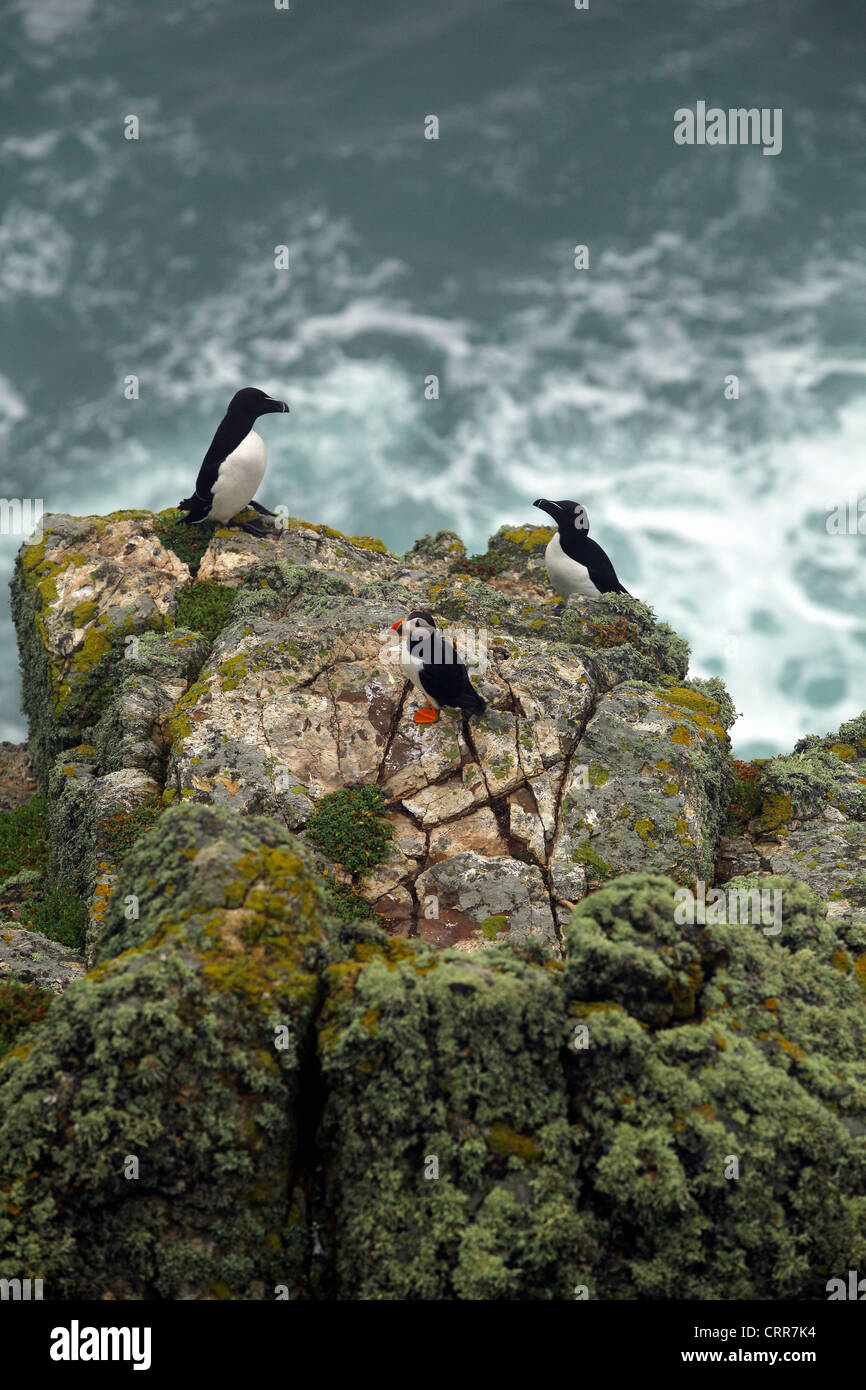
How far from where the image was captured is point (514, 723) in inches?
538

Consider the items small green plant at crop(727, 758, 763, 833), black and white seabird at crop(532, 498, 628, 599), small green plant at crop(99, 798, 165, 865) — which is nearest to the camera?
small green plant at crop(99, 798, 165, 865)

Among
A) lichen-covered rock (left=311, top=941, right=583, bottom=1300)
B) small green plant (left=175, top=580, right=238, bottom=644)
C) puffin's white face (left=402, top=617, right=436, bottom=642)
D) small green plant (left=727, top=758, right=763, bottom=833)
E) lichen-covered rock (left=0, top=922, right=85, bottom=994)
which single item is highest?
small green plant (left=175, top=580, right=238, bottom=644)

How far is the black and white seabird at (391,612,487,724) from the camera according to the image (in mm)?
13094

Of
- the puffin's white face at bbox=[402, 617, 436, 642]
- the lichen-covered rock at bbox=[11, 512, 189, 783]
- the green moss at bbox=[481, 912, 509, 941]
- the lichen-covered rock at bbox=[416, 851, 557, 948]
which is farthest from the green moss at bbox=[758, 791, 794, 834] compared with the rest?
the lichen-covered rock at bbox=[11, 512, 189, 783]

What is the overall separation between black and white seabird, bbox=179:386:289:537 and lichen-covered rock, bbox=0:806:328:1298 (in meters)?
12.3

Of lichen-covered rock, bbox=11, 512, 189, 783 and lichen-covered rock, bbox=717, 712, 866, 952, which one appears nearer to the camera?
lichen-covered rock, bbox=717, 712, 866, 952

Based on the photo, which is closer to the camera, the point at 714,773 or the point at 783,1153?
the point at 783,1153

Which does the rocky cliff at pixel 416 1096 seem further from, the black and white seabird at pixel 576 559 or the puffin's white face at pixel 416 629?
the black and white seabird at pixel 576 559

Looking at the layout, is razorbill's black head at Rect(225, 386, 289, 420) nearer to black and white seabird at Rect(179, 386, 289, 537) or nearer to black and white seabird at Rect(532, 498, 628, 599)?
black and white seabird at Rect(179, 386, 289, 537)

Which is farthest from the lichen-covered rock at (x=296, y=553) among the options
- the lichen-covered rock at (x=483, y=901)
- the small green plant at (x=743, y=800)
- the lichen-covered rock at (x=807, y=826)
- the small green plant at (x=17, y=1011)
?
the small green plant at (x=17, y=1011)

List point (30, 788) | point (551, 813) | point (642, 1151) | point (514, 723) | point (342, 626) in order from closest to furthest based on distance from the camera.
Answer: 1. point (642, 1151)
2. point (551, 813)
3. point (514, 723)
4. point (342, 626)
5. point (30, 788)
